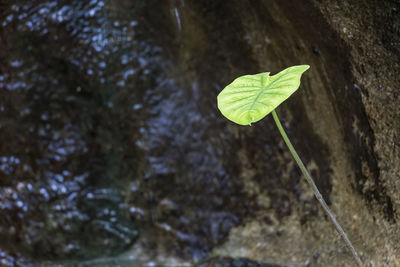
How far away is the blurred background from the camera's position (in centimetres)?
191

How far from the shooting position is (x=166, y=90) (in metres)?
2.26

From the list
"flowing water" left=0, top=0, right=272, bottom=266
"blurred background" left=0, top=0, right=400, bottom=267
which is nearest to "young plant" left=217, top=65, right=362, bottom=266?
"blurred background" left=0, top=0, right=400, bottom=267

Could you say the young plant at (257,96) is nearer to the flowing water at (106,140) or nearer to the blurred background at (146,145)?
the blurred background at (146,145)

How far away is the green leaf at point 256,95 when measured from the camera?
81cm

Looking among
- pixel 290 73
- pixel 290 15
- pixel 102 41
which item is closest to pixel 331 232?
pixel 290 15

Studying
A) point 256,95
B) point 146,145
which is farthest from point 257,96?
point 146,145

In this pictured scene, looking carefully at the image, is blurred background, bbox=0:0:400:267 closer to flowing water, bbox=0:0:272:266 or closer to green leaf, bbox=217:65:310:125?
flowing water, bbox=0:0:272:266

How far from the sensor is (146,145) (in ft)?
7.40

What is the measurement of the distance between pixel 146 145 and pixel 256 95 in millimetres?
1428

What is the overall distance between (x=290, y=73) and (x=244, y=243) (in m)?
1.30

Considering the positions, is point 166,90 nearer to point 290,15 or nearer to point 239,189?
point 239,189

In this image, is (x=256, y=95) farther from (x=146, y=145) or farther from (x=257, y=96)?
(x=146, y=145)

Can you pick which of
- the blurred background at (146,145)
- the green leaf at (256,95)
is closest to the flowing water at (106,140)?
the blurred background at (146,145)

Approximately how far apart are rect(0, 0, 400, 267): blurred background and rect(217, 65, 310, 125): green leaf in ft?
2.54
